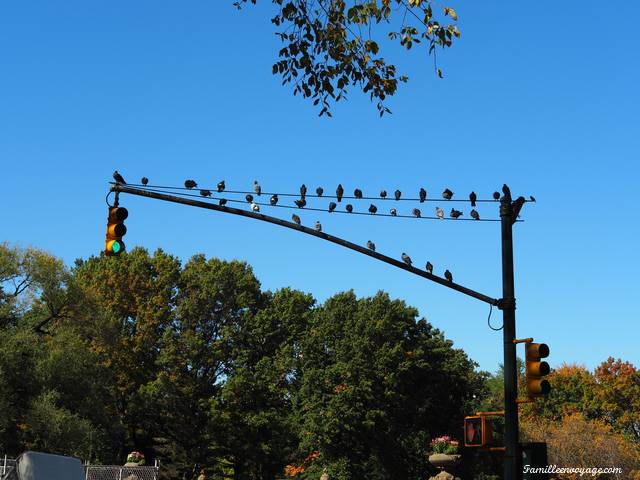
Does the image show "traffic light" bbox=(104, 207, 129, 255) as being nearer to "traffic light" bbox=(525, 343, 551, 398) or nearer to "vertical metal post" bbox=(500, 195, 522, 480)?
"vertical metal post" bbox=(500, 195, 522, 480)

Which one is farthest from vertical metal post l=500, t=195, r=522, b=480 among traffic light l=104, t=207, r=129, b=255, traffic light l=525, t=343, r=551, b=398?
traffic light l=104, t=207, r=129, b=255

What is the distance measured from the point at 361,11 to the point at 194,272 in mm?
51006

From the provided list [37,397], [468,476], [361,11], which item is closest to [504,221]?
[361,11]

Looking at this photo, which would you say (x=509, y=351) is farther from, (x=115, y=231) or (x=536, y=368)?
(x=115, y=231)

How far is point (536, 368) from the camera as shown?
1348cm

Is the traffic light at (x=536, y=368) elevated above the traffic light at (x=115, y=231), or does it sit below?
below

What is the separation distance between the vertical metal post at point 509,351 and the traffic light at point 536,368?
0.81 ft

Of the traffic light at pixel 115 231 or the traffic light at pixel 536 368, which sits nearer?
the traffic light at pixel 115 231

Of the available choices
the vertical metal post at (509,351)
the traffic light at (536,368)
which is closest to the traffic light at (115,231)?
the vertical metal post at (509,351)

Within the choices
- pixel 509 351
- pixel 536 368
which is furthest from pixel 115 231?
pixel 536 368

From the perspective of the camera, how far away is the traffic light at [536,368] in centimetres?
1342

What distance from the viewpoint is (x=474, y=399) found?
61094mm

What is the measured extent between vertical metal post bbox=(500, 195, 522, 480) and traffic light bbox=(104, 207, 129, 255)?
6541 millimetres

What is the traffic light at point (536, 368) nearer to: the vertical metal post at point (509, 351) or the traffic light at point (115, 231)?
the vertical metal post at point (509, 351)
